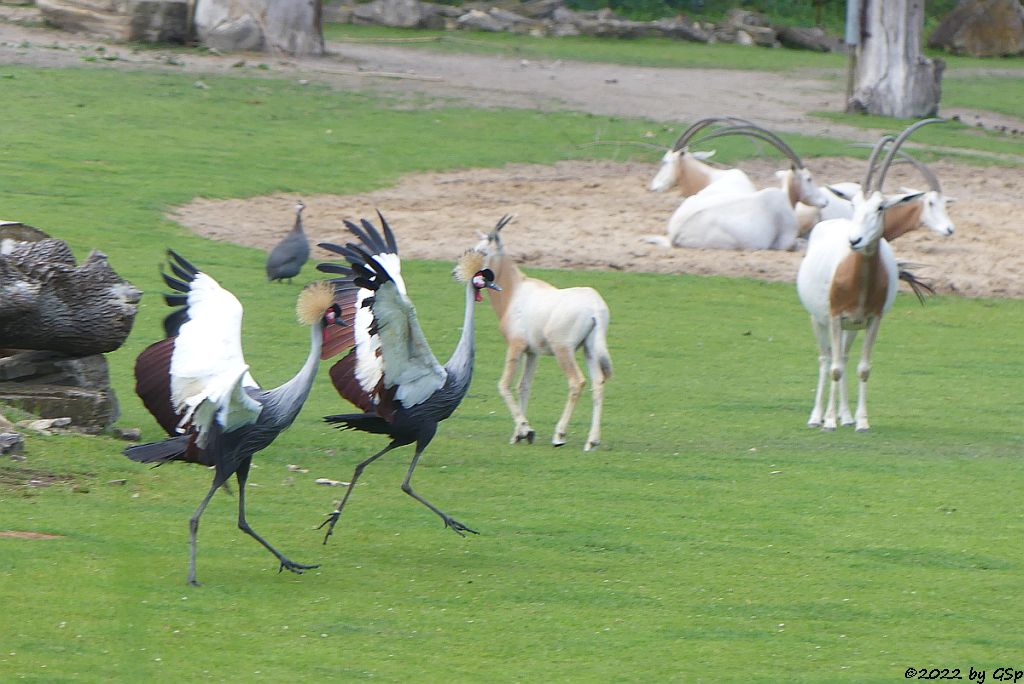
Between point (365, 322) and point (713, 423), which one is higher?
point (365, 322)

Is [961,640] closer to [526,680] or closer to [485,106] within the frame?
[526,680]

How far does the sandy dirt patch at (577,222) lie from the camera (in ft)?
49.0

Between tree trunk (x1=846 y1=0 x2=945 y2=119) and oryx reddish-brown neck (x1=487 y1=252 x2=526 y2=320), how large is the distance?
650 inches

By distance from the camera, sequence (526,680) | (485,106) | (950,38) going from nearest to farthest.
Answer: (526,680)
(485,106)
(950,38)

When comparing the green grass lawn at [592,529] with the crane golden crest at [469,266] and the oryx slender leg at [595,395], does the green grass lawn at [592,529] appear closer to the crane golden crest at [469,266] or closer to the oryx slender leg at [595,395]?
the oryx slender leg at [595,395]

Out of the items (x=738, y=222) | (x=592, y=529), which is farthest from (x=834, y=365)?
(x=738, y=222)

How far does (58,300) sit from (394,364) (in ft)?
7.81

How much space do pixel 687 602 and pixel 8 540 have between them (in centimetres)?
281

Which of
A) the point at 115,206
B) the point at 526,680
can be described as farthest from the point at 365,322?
the point at 115,206

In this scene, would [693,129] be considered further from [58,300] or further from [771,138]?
[58,300]

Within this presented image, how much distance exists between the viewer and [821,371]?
983 centimetres

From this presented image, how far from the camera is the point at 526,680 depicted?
5137mm

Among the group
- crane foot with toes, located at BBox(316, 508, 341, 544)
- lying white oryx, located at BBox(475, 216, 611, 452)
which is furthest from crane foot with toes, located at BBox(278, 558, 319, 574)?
lying white oryx, located at BBox(475, 216, 611, 452)

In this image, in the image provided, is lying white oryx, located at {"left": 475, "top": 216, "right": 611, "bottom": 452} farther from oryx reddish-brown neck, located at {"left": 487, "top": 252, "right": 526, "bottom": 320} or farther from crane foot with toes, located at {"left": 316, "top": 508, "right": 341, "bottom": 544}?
crane foot with toes, located at {"left": 316, "top": 508, "right": 341, "bottom": 544}
